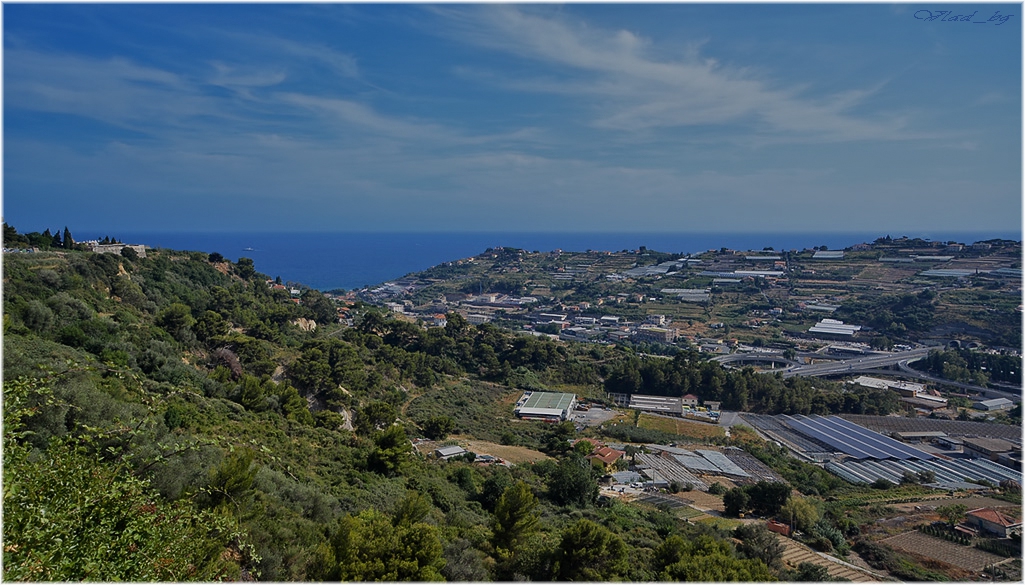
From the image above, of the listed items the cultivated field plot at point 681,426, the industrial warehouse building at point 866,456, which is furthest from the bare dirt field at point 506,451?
the industrial warehouse building at point 866,456

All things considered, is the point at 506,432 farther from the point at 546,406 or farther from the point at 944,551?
the point at 944,551

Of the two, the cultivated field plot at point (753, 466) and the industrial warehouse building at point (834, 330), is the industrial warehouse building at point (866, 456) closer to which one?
the cultivated field plot at point (753, 466)

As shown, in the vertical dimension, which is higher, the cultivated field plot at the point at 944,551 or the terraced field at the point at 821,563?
the terraced field at the point at 821,563

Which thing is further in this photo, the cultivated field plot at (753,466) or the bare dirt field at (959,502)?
the cultivated field plot at (753,466)

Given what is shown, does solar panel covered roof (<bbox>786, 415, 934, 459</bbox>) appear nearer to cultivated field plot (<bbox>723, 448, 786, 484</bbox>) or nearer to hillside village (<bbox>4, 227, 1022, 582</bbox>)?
hillside village (<bbox>4, 227, 1022, 582</bbox>)

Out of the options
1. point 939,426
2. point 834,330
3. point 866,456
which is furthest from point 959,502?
point 834,330

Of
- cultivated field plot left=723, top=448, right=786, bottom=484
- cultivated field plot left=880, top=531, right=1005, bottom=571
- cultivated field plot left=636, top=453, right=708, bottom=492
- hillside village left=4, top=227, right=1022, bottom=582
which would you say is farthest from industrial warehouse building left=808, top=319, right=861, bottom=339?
cultivated field plot left=880, top=531, right=1005, bottom=571
